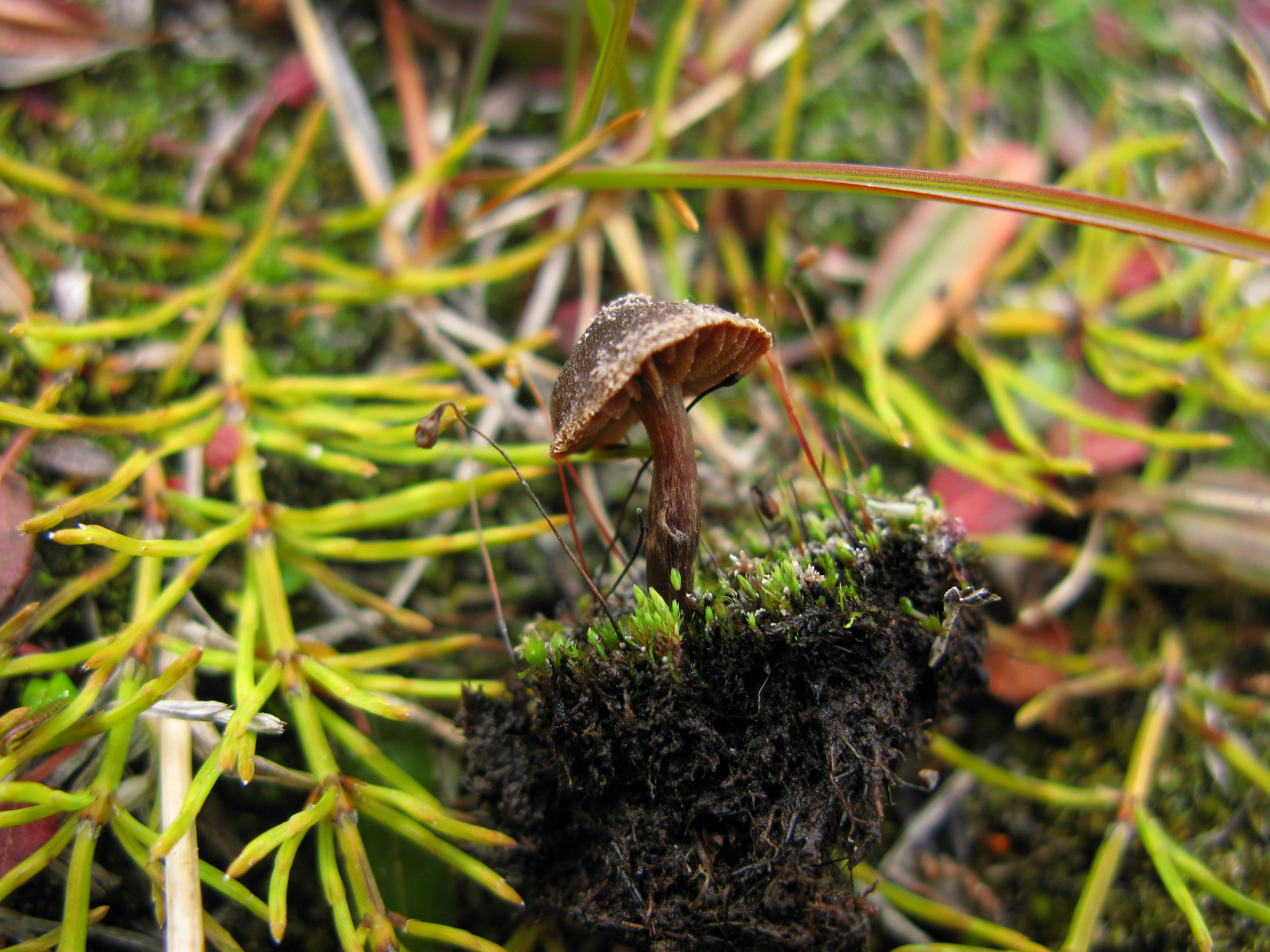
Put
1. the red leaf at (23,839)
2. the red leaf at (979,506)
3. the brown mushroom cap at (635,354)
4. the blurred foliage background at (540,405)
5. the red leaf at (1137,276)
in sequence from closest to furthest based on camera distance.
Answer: the brown mushroom cap at (635,354), the red leaf at (23,839), the blurred foliage background at (540,405), the red leaf at (979,506), the red leaf at (1137,276)

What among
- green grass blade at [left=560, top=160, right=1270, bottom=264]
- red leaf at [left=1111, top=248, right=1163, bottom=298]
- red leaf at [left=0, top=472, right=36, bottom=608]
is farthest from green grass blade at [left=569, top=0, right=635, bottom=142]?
red leaf at [left=1111, top=248, right=1163, bottom=298]

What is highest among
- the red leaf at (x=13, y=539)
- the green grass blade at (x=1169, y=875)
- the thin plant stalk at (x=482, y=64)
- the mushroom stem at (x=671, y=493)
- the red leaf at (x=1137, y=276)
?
the thin plant stalk at (x=482, y=64)

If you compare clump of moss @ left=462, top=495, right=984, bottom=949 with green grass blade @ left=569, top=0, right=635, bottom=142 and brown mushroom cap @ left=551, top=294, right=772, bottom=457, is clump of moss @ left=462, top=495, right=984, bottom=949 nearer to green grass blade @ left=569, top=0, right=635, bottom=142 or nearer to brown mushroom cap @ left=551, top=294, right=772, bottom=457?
brown mushroom cap @ left=551, top=294, right=772, bottom=457

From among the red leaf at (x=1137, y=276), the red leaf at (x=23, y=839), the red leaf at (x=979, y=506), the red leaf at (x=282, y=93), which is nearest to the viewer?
the red leaf at (x=23, y=839)

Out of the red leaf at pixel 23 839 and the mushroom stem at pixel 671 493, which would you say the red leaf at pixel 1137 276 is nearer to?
the mushroom stem at pixel 671 493

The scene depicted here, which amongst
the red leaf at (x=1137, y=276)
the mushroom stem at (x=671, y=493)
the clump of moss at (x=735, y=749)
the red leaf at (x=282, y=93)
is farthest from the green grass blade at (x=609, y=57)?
the red leaf at (x=1137, y=276)

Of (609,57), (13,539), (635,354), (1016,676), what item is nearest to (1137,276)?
(1016,676)

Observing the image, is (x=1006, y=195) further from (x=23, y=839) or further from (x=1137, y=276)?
(x=23, y=839)

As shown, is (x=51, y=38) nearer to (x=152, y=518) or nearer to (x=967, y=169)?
(x=152, y=518)
